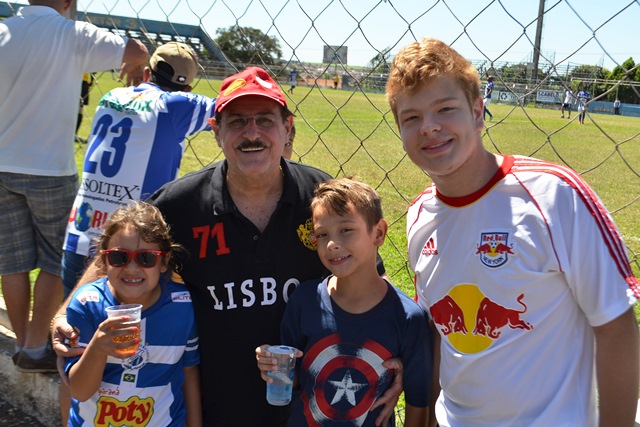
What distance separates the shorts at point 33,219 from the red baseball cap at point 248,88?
1579 millimetres

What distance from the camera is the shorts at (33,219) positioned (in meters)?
3.65

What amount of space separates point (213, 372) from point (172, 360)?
17 cm

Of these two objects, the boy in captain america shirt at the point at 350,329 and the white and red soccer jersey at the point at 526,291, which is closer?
the white and red soccer jersey at the point at 526,291

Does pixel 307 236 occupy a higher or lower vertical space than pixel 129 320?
higher

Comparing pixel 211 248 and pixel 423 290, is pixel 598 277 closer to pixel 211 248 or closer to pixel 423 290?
pixel 423 290

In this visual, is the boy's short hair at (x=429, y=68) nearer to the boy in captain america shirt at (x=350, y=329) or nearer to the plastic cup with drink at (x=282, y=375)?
the boy in captain america shirt at (x=350, y=329)

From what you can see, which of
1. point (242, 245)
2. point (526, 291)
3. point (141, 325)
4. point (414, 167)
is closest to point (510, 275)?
point (526, 291)

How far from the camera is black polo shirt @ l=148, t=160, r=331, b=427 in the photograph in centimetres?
248

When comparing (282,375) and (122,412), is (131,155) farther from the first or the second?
(282,375)

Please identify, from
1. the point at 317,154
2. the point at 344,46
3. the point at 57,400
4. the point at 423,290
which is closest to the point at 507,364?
the point at 423,290

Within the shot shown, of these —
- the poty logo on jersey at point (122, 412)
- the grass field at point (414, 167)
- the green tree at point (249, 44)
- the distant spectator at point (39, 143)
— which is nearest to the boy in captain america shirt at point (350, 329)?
the poty logo on jersey at point (122, 412)

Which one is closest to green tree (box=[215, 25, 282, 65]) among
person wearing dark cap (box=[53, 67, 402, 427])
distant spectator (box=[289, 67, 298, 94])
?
distant spectator (box=[289, 67, 298, 94])

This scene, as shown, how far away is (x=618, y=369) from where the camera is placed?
5.57 ft

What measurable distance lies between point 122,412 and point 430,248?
1.32 meters
